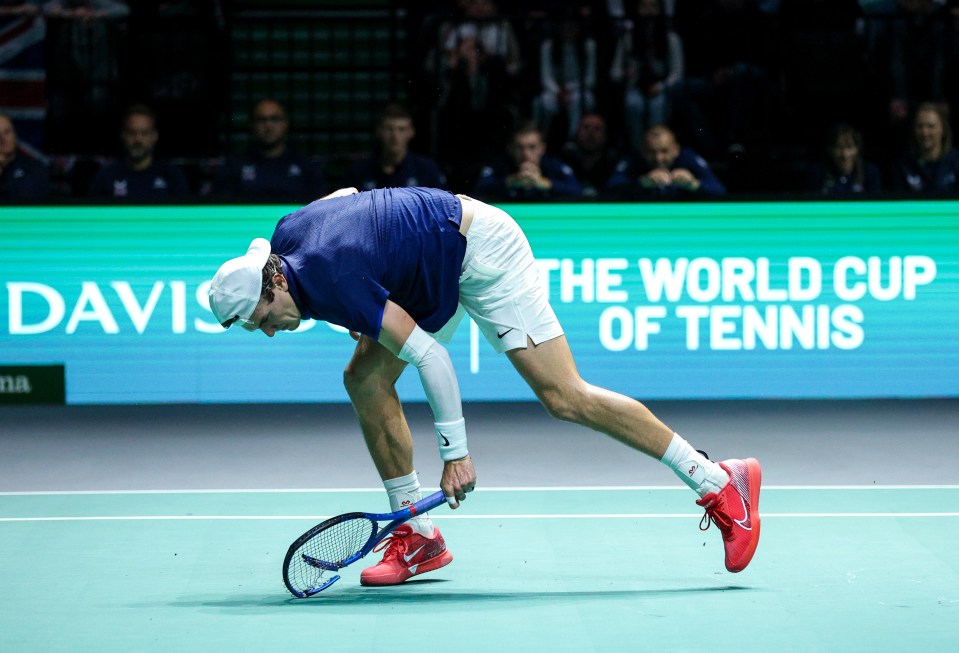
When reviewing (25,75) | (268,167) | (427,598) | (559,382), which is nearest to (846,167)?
(268,167)

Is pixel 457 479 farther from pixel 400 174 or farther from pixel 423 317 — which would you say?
pixel 400 174

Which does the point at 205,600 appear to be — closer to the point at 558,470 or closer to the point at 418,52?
the point at 558,470

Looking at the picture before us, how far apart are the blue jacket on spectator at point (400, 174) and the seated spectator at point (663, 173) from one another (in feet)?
3.86

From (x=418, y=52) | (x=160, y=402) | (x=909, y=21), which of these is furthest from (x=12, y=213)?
(x=909, y=21)

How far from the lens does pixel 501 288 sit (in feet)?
18.5

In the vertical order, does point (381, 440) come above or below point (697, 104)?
below

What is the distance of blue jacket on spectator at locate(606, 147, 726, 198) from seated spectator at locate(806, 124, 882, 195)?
0.72m

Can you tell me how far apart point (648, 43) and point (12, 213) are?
482 cm

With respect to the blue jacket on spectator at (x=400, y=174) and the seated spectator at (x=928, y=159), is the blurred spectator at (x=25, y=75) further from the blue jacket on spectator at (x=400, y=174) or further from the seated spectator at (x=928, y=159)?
the seated spectator at (x=928, y=159)

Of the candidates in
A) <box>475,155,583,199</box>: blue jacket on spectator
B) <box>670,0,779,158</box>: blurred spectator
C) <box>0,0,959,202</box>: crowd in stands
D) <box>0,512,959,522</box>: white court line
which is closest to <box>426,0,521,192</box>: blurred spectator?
<box>0,0,959,202</box>: crowd in stands

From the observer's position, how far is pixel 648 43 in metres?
11.6

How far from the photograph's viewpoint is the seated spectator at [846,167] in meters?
10.2

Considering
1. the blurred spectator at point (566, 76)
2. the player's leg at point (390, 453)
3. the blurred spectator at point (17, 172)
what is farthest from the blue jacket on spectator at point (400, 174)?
the player's leg at point (390, 453)

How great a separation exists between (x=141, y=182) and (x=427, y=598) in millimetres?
5315
